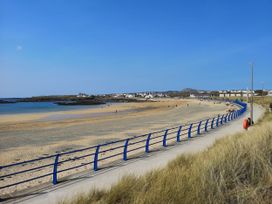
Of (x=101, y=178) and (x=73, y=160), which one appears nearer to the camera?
(x=101, y=178)

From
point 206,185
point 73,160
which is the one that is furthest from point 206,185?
point 73,160

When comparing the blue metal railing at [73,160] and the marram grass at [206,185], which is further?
the blue metal railing at [73,160]

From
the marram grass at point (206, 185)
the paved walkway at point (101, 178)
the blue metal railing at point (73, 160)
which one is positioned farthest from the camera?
the blue metal railing at point (73, 160)

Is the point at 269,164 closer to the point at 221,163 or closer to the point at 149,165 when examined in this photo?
the point at 221,163

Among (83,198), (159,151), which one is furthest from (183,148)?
(83,198)

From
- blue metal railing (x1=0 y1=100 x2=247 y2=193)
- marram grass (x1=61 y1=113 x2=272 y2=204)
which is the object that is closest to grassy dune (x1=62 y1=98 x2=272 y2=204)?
marram grass (x1=61 y1=113 x2=272 y2=204)

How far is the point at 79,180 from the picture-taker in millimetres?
9570

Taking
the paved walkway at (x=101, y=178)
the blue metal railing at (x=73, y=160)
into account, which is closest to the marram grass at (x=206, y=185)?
the paved walkway at (x=101, y=178)

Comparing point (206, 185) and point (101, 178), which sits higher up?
point (206, 185)

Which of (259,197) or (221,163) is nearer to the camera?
(259,197)

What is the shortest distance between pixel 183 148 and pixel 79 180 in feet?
21.9

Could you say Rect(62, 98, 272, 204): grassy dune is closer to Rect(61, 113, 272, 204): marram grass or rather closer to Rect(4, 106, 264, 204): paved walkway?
Rect(61, 113, 272, 204): marram grass

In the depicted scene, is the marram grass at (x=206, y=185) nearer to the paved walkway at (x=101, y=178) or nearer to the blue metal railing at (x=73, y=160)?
the paved walkway at (x=101, y=178)

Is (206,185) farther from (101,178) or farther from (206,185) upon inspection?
(101,178)
